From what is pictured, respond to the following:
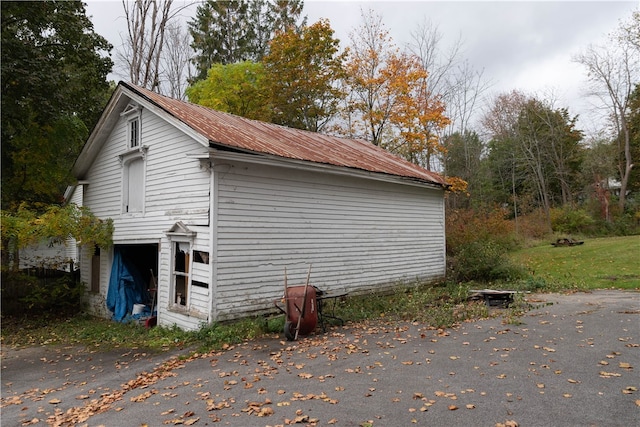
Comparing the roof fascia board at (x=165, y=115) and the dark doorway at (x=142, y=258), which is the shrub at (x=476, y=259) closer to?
the dark doorway at (x=142, y=258)

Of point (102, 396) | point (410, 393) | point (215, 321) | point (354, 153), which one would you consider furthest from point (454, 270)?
point (102, 396)

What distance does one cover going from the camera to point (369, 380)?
5840mm

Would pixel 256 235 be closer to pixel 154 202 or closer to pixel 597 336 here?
pixel 154 202

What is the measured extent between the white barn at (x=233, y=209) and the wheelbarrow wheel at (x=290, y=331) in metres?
1.42

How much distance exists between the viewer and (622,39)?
30922 millimetres

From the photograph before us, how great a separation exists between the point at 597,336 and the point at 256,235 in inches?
276

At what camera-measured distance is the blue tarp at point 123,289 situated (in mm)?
12078

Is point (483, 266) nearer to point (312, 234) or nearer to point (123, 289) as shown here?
point (312, 234)

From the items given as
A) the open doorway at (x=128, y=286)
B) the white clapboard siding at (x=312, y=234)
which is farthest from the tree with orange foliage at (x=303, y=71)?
the open doorway at (x=128, y=286)

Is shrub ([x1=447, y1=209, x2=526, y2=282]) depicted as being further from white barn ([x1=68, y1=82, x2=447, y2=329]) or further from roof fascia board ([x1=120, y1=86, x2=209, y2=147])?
roof fascia board ([x1=120, y1=86, x2=209, y2=147])

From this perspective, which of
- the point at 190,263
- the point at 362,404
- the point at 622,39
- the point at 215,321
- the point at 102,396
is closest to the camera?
the point at 362,404

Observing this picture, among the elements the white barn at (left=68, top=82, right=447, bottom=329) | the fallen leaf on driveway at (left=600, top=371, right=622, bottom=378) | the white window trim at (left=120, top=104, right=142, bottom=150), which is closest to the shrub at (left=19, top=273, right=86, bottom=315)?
the white barn at (left=68, top=82, right=447, bottom=329)

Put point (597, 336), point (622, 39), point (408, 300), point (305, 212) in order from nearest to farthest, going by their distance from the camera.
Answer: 1. point (597, 336)
2. point (305, 212)
3. point (408, 300)
4. point (622, 39)

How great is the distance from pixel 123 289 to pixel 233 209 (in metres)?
5.24
